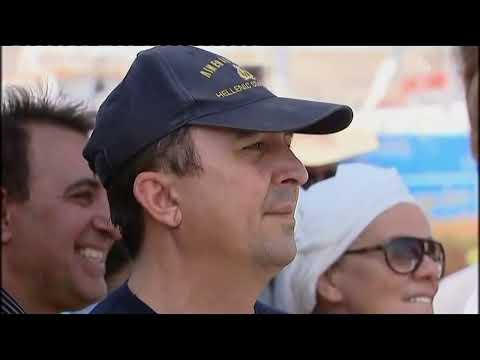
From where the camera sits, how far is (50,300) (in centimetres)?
185

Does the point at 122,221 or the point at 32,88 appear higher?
the point at 32,88

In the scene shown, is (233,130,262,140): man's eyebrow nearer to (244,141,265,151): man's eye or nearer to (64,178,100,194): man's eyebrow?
(244,141,265,151): man's eye

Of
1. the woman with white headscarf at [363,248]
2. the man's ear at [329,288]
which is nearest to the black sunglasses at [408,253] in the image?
the woman with white headscarf at [363,248]

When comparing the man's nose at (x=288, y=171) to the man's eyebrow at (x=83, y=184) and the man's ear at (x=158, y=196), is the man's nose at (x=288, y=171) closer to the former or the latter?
the man's ear at (x=158, y=196)

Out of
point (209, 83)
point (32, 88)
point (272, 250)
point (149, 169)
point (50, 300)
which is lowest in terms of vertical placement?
point (50, 300)

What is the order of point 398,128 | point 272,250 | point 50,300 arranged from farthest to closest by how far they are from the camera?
point 398,128 → point 50,300 → point 272,250

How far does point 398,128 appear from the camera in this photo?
351 cm

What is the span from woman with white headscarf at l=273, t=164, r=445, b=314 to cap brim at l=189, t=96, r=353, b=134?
0.47 m

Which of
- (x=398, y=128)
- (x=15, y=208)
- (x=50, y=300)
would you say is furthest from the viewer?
(x=398, y=128)

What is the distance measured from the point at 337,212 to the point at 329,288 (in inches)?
8.5

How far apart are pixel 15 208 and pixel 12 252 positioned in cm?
12
